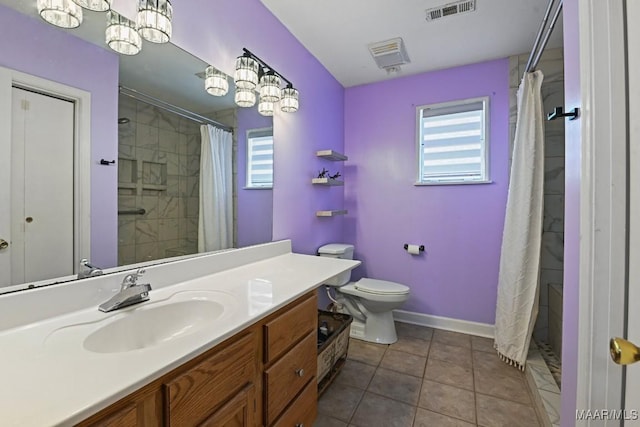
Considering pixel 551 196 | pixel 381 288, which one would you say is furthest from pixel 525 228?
pixel 381 288

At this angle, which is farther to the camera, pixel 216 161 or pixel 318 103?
pixel 318 103

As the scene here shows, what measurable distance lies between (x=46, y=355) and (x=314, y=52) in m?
2.45

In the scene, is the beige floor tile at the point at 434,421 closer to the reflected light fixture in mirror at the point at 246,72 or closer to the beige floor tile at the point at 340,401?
the beige floor tile at the point at 340,401

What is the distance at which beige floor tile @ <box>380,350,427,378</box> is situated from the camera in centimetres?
193

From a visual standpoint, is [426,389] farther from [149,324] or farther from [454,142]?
[454,142]

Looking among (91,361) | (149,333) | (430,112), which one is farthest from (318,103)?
(91,361)

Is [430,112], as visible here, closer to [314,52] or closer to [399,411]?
[314,52]

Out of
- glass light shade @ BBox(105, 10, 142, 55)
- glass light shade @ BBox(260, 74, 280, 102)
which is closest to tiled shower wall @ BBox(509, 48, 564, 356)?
glass light shade @ BBox(260, 74, 280, 102)

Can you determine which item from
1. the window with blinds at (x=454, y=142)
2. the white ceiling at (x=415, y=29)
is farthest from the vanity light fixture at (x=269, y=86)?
the window with blinds at (x=454, y=142)

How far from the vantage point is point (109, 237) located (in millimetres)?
1081

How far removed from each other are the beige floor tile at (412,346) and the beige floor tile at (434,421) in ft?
2.07

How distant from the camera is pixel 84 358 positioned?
64 cm

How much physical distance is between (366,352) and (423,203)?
4.64 feet

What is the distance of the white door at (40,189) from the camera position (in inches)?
33.5
